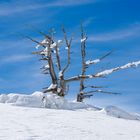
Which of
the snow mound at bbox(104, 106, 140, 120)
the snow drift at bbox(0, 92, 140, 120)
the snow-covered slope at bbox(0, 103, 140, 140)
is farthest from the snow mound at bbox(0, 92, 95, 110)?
the snow mound at bbox(104, 106, 140, 120)

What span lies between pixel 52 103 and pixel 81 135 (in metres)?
5.58

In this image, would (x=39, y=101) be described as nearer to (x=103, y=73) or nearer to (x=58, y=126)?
(x=58, y=126)

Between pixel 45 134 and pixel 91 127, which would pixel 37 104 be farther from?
pixel 45 134

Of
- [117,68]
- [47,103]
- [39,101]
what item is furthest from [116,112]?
[117,68]

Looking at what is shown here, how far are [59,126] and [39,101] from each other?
4.14m

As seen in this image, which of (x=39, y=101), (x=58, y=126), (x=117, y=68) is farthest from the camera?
(x=117, y=68)

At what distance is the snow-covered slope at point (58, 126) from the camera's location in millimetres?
7957

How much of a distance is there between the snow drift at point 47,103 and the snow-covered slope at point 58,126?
2.50 ft

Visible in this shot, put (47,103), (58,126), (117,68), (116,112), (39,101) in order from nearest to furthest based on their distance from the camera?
(58,126) → (116,112) → (39,101) → (47,103) → (117,68)

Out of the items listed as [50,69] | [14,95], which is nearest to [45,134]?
[14,95]

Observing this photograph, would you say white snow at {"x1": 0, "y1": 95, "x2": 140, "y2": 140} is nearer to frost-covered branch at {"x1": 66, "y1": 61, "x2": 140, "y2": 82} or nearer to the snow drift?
the snow drift

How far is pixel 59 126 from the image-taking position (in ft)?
29.7

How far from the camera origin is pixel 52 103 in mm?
13773

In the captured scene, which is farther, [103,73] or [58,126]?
[103,73]
